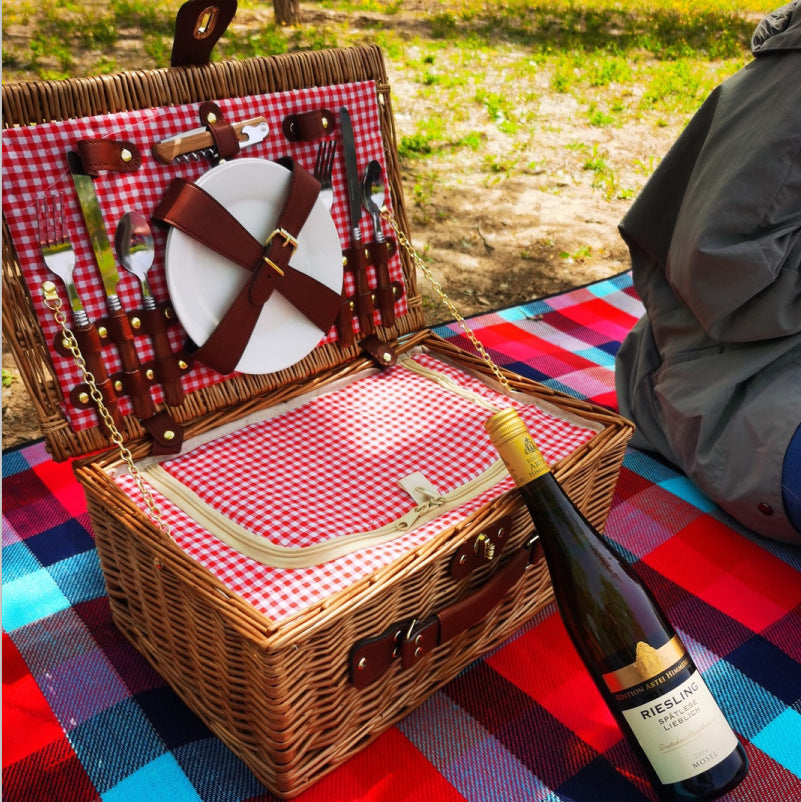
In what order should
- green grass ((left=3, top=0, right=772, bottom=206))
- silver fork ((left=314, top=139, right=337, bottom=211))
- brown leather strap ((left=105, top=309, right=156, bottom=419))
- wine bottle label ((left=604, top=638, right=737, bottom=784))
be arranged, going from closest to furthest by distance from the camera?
1. wine bottle label ((left=604, top=638, right=737, bottom=784))
2. brown leather strap ((left=105, top=309, right=156, bottom=419))
3. silver fork ((left=314, top=139, right=337, bottom=211))
4. green grass ((left=3, top=0, right=772, bottom=206))

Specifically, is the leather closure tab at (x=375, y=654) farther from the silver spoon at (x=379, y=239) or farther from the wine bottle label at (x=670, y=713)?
the silver spoon at (x=379, y=239)

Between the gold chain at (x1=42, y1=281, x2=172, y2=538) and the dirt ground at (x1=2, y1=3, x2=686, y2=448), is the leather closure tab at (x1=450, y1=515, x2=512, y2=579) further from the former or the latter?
the dirt ground at (x1=2, y1=3, x2=686, y2=448)

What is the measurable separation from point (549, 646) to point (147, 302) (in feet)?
2.15

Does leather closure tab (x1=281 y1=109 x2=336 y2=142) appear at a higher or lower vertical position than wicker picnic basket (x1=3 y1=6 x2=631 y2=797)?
Result: higher

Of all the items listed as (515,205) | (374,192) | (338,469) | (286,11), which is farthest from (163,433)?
(286,11)

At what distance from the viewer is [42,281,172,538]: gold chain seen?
34.8 inches

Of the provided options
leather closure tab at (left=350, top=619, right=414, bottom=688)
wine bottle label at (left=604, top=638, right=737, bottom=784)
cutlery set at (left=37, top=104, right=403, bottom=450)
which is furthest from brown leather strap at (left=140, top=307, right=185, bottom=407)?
wine bottle label at (left=604, top=638, right=737, bottom=784)

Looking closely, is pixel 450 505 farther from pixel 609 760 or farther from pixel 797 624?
pixel 797 624

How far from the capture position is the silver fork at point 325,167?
3.54ft

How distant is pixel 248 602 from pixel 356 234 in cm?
58

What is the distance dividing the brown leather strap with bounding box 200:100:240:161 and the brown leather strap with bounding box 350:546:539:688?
592 millimetres

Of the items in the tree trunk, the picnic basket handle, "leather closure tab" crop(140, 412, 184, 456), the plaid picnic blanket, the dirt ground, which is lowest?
the dirt ground

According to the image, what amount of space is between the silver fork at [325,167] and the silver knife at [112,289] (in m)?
0.31

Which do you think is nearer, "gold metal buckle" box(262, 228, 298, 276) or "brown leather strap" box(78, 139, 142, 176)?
"brown leather strap" box(78, 139, 142, 176)
